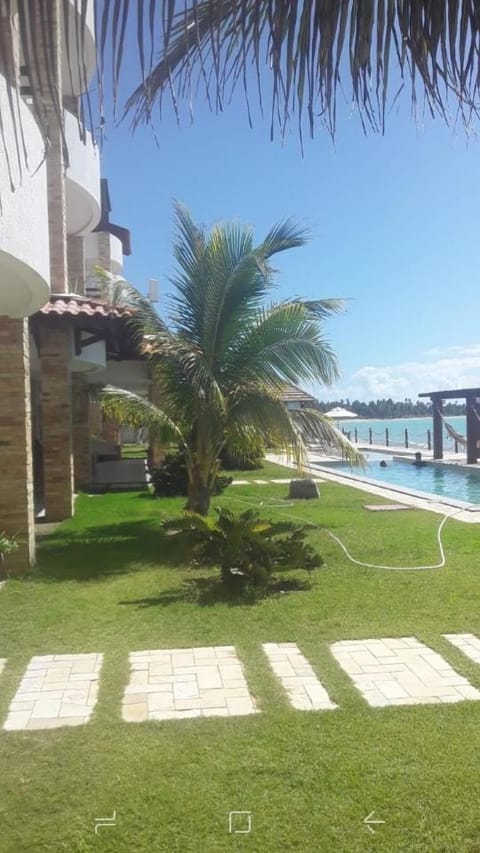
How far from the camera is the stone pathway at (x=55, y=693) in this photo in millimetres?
4098

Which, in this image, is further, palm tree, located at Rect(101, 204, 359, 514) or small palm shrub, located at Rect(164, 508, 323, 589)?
palm tree, located at Rect(101, 204, 359, 514)

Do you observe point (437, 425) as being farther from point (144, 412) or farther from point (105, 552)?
point (105, 552)

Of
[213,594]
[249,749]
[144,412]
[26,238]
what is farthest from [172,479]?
[249,749]

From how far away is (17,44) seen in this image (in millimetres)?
1600

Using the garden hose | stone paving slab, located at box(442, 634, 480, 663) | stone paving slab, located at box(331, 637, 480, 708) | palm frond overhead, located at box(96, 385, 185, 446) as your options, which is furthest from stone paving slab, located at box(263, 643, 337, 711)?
palm frond overhead, located at box(96, 385, 185, 446)

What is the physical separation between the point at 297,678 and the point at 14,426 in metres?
4.54

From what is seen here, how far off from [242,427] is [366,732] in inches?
259

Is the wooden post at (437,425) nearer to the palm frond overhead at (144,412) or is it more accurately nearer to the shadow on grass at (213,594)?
the palm frond overhead at (144,412)

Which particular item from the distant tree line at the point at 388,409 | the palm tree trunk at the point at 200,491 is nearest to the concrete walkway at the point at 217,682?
the palm tree trunk at the point at 200,491

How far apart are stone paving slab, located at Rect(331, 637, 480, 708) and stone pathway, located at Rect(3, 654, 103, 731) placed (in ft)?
5.95

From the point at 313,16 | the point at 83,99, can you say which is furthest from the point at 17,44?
the point at 313,16

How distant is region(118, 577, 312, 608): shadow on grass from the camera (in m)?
6.75

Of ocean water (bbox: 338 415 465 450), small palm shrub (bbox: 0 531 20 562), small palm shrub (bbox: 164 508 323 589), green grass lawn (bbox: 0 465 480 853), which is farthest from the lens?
ocean water (bbox: 338 415 465 450)

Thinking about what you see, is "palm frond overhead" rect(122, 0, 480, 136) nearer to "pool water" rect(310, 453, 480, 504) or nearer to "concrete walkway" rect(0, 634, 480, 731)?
"concrete walkway" rect(0, 634, 480, 731)
